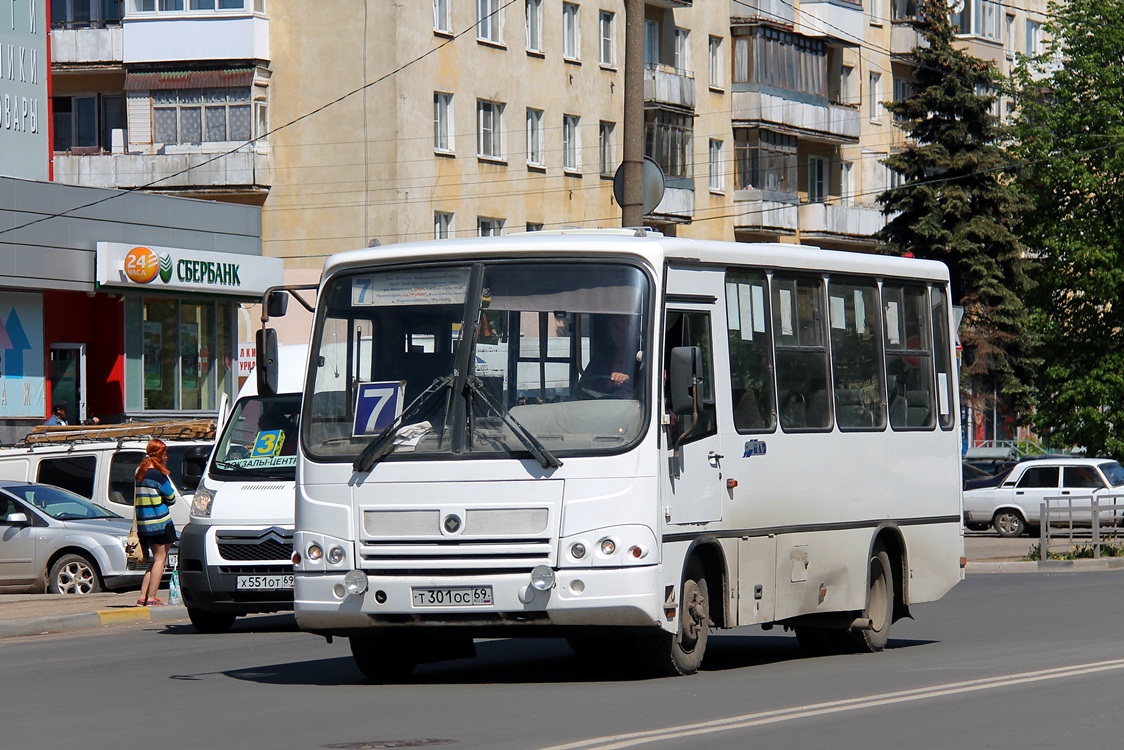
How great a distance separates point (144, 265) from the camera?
41.2m

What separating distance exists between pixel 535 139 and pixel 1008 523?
18.4 m

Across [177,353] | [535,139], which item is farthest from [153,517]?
[535,139]

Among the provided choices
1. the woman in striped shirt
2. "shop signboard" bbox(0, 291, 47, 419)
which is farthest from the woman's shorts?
"shop signboard" bbox(0, 291, 47, 419)

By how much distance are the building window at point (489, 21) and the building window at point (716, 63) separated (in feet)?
36.9

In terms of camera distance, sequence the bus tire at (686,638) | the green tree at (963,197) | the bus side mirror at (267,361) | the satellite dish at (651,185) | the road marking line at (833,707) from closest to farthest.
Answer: the road marking line at (833,707) → the bus tire at (686,638) → the bus side mirror at (267,361) → the satellite dish at (651,185) → the green tree at (963,197)

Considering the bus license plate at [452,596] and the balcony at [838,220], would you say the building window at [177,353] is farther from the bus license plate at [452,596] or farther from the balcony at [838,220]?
the bus license plate at [452,596]

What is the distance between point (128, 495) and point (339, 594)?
1431cm

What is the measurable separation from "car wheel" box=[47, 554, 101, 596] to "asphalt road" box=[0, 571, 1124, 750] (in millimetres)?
6058

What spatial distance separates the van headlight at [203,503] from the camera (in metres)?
18.4

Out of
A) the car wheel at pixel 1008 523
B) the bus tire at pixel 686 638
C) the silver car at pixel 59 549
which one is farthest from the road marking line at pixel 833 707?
the car wheel at pixel 1008 523

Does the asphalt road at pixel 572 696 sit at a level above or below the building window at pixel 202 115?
below

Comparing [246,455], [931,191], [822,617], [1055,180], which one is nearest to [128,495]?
[246,455]

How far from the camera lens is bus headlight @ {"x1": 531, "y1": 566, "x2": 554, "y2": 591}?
12.1 metres

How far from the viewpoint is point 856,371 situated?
49.2 ft
